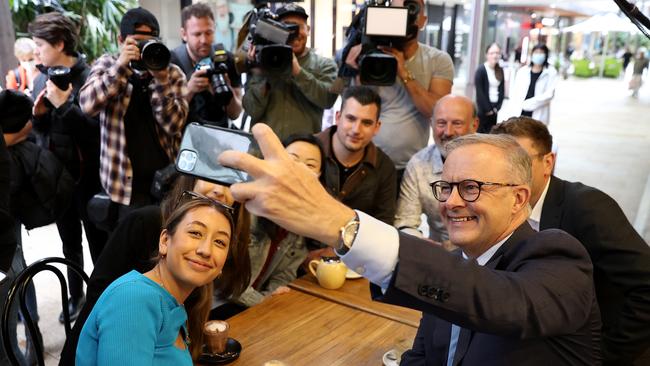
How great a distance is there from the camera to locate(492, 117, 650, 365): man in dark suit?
1524mm

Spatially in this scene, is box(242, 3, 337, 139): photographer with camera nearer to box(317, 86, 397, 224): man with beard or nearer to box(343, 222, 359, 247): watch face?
box(317, 86, 397, 224): man with beard

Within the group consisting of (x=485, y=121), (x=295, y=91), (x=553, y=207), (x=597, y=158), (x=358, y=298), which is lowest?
(x=597, y=158)

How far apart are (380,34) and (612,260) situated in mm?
1612

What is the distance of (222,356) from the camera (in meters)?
1.38

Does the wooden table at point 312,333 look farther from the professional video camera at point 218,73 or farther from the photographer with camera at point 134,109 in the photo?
the professional video camera at point 218,73

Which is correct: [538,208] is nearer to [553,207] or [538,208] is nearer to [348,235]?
[553,207]

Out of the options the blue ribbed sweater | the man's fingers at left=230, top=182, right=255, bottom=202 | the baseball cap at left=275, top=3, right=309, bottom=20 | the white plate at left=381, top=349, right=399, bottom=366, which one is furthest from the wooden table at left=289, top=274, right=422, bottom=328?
the baseball cap at left=275, top=3, right=309, bottom=20

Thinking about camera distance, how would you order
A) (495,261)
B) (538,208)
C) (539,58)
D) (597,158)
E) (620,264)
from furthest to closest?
(597,158)
(539,58)
(538,208)
(620,264)
(495,261)

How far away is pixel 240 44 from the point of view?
308cm

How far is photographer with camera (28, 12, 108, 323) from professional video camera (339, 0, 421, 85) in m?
1.36

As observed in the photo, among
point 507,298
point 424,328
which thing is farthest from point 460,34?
point 507,298

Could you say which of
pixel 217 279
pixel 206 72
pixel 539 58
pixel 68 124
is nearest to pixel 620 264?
pixel 217 279

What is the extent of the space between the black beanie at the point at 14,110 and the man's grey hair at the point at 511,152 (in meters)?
1.87

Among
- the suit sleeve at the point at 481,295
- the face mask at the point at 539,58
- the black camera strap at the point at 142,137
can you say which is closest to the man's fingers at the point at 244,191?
the suit sleeve at the point at 481,295
